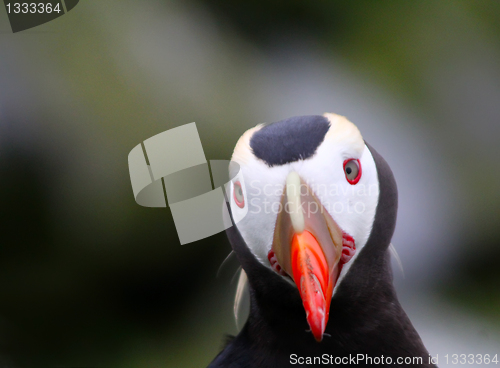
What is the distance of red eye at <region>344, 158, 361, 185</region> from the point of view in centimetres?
57

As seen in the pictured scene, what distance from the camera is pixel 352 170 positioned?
0.58 metres

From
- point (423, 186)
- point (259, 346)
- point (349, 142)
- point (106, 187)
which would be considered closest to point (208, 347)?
point (259, 346)

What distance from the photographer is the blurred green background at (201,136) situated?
66 cm

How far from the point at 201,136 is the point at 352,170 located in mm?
251

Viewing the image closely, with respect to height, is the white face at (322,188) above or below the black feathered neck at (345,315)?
above

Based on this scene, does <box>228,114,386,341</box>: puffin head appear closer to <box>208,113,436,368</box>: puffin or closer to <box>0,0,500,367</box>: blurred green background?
<box>208,113,436,368</box>: puffin

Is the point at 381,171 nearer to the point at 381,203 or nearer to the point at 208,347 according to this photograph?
the point at 381,203

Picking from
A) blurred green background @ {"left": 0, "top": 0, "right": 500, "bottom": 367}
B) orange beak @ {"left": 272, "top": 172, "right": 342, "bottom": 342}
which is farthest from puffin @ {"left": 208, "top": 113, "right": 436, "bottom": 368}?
blurred green background @ {"left": 0, "top": 0, "right": 500, "bottom": 367}
